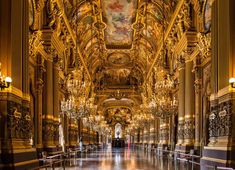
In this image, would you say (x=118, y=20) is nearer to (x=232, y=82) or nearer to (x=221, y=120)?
(x=221, y=120)

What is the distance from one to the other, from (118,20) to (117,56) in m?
12.1

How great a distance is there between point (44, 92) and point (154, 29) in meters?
14.7

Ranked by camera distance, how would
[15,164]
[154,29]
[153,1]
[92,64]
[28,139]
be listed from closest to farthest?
[15,164] → [28,139] → [153,1] → [154,29] → [92,64]

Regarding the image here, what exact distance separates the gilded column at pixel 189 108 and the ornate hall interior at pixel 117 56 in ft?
0.18

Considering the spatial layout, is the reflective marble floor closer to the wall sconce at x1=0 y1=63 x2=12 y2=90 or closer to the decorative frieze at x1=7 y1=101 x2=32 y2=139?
the decorative frieze at x1=7 y1=101 x2=32 y2=139

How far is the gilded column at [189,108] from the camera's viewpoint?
70.8ft

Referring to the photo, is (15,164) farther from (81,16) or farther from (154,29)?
(154,29)

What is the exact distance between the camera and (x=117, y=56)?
45.7 meters

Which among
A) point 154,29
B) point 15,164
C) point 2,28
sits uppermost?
point 154,29

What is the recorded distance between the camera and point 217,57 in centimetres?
1320

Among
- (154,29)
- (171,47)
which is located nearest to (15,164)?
(171,47)

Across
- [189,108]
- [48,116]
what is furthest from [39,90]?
[189,108]

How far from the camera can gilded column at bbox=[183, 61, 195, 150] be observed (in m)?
21.6

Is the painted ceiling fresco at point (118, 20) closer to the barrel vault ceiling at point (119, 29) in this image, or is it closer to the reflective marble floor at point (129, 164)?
the barrel vault ceiling at point (119, 29)
